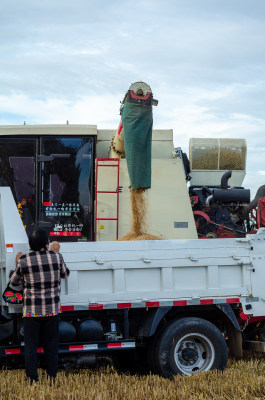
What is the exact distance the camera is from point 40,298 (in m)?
6.31

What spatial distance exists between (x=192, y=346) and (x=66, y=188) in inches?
153

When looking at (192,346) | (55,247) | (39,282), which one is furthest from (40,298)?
(192,346)

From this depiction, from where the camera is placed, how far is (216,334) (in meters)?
6.94

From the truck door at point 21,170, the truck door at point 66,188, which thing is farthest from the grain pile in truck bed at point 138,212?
the truck door at point 21,170

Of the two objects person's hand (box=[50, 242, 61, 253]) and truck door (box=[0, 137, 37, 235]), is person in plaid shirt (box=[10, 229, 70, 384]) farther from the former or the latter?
truck door (box=[0, 137, 37, 235])

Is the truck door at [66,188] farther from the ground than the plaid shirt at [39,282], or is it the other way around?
the truck door at [66,188]

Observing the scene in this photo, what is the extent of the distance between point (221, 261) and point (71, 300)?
1714 mm

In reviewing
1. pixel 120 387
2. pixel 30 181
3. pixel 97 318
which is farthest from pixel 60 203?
pixel 120 387

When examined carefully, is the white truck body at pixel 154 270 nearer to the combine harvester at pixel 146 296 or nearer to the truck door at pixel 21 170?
the combine harvester at pixel 146 296

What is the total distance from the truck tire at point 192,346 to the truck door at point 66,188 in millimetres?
3248

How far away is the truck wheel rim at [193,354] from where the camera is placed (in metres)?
6.90

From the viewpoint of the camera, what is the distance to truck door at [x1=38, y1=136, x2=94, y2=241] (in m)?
9.80

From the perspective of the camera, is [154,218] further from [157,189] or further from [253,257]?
[253,257]

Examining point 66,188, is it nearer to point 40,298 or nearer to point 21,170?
point 21,170
